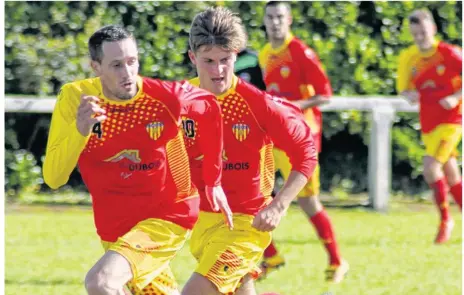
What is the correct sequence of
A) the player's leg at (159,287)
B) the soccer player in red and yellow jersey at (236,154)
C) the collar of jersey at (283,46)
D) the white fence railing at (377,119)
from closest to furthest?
1. the player's leg at (159,287)
2. the soccer player in red and yellow jersey at (236,154)
3. the collar of jersey at (283,46)
4. the white fence railing at (377,119)

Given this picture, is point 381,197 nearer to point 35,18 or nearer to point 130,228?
point 35,18

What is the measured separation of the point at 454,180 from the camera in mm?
11281

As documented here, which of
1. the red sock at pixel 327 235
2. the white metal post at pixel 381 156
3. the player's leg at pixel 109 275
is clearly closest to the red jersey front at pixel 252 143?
the player's leg at pixel 109 275

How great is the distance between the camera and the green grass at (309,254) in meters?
8.93

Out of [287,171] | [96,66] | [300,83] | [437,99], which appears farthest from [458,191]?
[96,66]

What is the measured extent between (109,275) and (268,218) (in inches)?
32.1

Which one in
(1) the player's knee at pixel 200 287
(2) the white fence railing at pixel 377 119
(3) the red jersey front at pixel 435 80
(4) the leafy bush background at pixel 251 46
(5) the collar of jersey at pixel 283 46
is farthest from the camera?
(4) the leafy bush background at pixel 251 46

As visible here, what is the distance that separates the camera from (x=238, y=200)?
259 inches

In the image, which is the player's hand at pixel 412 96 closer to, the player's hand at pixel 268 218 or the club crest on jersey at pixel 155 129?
the player's hand at pixel 268 218

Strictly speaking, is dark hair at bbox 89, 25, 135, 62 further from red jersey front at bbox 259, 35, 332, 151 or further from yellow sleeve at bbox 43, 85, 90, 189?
red jersey front at bbox 259, 35, 332, 151

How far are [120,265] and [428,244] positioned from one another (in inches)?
223

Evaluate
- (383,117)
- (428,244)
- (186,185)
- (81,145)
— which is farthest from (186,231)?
(383,117)

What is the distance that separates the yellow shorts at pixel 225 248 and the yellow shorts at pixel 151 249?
0.69ft

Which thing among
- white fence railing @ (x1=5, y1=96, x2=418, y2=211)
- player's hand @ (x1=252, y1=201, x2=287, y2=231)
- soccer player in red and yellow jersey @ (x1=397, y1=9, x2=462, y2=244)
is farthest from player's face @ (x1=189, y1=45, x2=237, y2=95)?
white fence railing @ (x1=5, y1=96, x2=418, y2=211)
